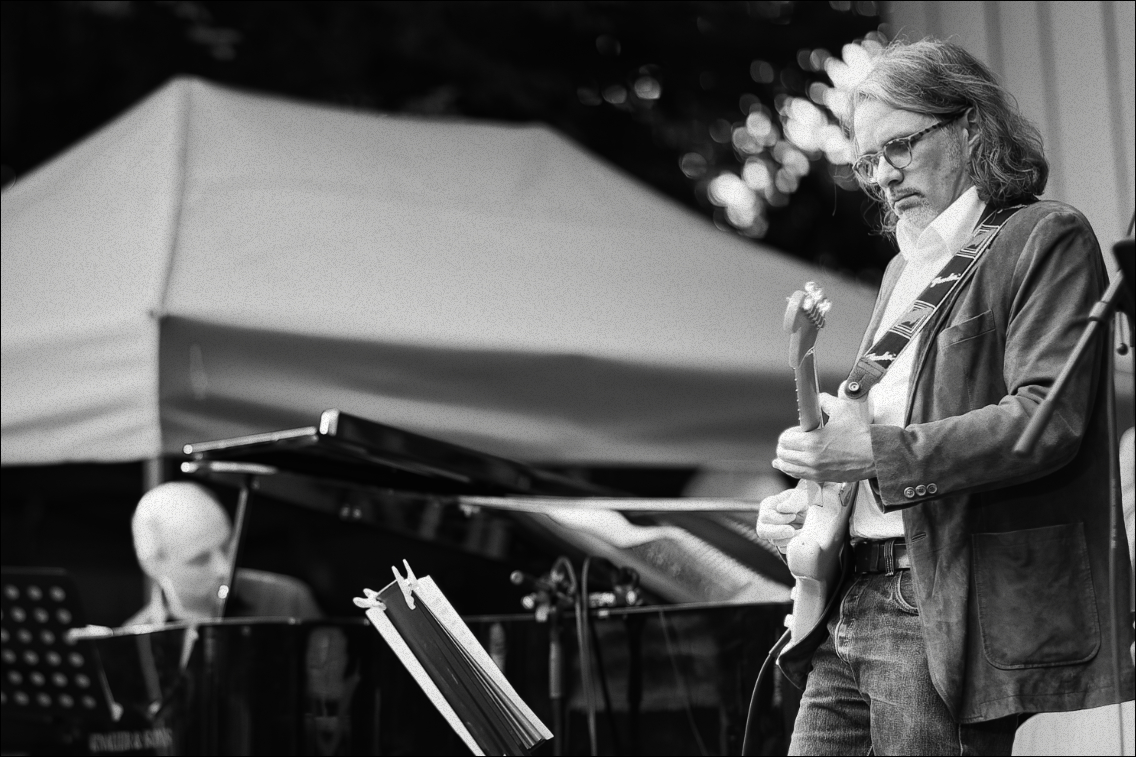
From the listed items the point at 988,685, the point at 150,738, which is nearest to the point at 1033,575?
the point at 988,685

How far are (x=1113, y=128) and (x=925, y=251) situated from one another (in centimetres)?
354

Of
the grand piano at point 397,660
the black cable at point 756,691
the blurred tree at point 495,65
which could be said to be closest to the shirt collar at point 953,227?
the black cable at point 756,691

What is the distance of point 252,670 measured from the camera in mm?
3680

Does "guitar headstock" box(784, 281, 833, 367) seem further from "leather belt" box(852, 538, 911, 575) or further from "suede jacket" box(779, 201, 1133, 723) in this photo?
"leather belt" box(852, 538, 911, 575)

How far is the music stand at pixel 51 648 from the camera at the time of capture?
12.2 ft

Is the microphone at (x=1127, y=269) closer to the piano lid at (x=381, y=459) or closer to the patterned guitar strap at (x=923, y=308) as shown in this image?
the patterned guitar strap at (x=923, y=308)

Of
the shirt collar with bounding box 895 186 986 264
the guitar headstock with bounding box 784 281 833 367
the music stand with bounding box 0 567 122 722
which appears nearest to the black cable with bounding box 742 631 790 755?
the guitar headstock with bounding box 784 281 833 367

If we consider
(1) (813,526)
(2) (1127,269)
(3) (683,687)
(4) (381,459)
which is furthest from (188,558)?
(2) (1127,269)

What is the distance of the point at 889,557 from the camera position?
203 centimetres

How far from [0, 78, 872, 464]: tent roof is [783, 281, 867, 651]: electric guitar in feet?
7.64

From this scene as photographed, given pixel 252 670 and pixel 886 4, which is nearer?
pixel 252 670

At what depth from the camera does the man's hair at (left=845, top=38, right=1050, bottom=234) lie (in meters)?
2.14

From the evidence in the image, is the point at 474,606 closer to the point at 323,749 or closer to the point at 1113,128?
the point at 323,749

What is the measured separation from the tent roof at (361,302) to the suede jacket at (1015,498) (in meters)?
2.58
